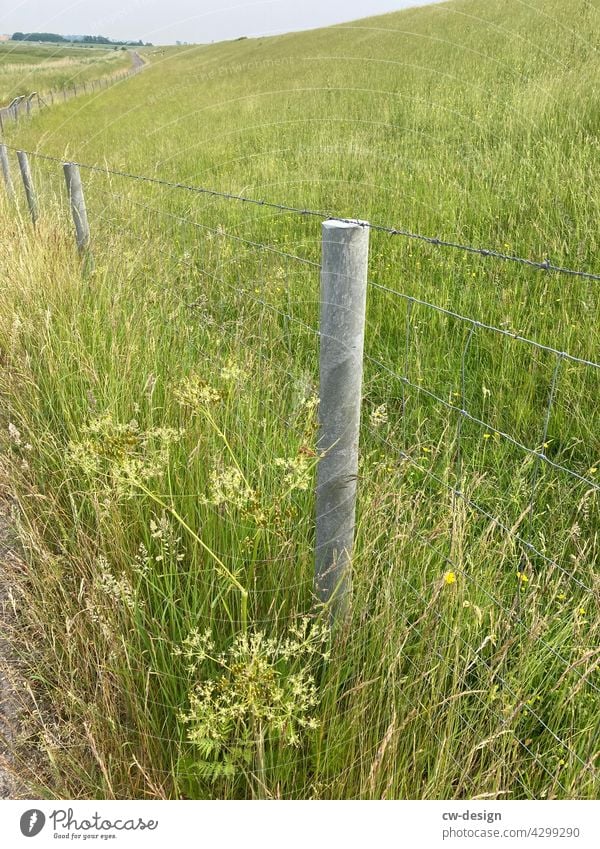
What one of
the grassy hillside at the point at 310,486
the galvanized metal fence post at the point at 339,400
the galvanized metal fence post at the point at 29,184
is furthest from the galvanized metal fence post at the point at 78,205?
the galvanized metal fence post at the point at 339,400

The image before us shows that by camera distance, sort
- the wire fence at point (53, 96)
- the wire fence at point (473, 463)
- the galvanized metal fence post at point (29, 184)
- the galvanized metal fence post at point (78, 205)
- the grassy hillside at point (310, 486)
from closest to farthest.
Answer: the grassy hillside at point (310, 486) < the wire fence at point (473, 463) < the galvanized metal fence post at point (78, 205) < the galvanized metal fence post at point (29, 184) < the wire fence at point (53, 96)

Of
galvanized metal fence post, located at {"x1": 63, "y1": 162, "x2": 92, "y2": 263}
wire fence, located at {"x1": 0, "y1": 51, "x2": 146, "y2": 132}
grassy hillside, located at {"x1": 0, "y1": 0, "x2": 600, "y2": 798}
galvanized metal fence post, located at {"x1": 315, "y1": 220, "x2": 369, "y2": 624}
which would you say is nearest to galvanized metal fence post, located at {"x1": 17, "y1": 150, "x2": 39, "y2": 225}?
grassy hillside, located at {"x1": 0, "y1": 0, "x2": 600, "y2": 798}

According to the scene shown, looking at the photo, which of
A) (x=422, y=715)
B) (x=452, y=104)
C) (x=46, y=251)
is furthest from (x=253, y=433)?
(x=452, y=104)

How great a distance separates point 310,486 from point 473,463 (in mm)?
869

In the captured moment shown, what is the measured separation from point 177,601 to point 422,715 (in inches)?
28.3

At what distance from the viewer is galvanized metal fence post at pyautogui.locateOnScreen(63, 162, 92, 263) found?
437 cm

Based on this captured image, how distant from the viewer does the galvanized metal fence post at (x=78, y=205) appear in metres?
4.37

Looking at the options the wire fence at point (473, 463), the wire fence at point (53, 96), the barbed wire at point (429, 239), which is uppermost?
the wire fence at point (53, 96)

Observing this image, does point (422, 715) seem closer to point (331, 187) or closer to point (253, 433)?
point (253, 433)

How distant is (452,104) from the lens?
7027mm

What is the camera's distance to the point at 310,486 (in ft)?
6.83

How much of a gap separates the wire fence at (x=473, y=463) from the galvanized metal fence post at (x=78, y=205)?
10 centimetres

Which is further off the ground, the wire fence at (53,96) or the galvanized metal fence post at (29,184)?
the wire fence at (53,96)

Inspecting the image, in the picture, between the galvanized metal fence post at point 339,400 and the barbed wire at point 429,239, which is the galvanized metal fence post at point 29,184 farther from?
the galvanized metal fence post at point 339,400
